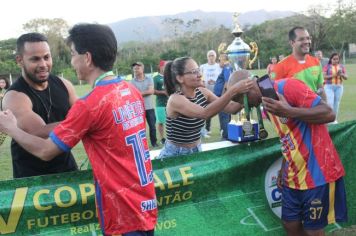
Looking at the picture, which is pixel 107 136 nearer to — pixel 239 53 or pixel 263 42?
pixel 239 53

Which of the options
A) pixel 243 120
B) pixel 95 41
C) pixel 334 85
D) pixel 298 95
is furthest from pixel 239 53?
pixel 334 85

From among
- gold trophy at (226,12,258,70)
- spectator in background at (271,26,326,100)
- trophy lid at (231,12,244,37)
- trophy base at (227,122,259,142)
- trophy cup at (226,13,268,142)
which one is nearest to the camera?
trophy cup at (226,13,268,142)

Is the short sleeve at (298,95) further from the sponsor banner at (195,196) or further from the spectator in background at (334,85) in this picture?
the spectator in background at (334,85)

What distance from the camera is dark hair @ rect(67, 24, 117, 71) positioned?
2273 mm

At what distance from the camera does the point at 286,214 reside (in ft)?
11.4

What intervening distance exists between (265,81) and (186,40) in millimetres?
68441

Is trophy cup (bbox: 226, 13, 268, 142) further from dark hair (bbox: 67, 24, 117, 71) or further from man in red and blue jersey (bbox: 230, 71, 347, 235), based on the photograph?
dark hair (bbox: 67, 24, 117, 71)

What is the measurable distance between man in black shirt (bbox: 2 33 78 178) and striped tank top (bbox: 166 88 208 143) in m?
1.10

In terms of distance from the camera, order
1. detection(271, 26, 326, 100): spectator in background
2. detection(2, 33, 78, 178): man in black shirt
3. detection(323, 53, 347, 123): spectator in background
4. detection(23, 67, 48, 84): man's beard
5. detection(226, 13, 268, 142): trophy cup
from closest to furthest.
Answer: detection(2, 33, 78, 178): man in black shirt → detection(23, 67, 48, 84): man's beard → detection(226, 13, 268, 142): trophy cup → detection(271, 26, 326, 100): spectator in background → detection(323, 53, 347, 123): spectator in background

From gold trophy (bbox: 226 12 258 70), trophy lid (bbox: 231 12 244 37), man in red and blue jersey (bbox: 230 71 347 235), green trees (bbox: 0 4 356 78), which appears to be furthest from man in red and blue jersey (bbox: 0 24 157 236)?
green trees (bbox: 0 4 356 78)

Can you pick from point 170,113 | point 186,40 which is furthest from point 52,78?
point 186,40

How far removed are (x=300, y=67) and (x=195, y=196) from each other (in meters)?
3.89

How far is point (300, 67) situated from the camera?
22.7 feet

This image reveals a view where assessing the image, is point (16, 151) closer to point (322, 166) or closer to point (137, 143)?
point (137, 143)
